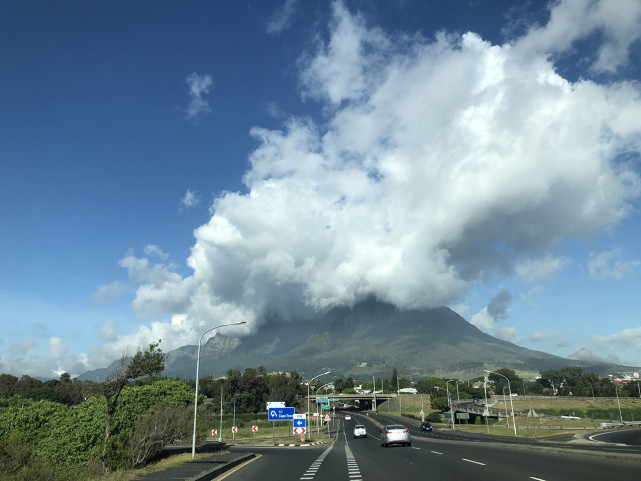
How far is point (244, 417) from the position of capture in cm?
13562

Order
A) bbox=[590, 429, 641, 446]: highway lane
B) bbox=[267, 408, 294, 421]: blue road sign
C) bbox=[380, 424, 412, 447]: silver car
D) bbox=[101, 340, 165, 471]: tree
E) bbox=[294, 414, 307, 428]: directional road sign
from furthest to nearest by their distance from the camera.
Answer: bbox=[267, 408, 294, 421]: blue road sign
bbox=[294, 414, 307, 428]: directional road sign
bbox=[590, 429, 641, 446]: highway lane
bbox=[380, 424, 412, 447]: silver car
bbox=[101, 340, 165, 471]: tree

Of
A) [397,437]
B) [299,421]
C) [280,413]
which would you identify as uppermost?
[280,413]

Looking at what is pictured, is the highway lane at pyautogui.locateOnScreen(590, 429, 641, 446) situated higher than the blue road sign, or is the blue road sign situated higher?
the blue road sign

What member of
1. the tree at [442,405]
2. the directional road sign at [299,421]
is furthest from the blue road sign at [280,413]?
the tree at [442,405]

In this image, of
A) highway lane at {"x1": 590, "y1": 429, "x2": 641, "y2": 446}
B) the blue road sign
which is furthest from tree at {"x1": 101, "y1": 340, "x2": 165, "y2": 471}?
highway lane at {"x1": 590, "y1": 429, "x2": 641, "y2": 446}

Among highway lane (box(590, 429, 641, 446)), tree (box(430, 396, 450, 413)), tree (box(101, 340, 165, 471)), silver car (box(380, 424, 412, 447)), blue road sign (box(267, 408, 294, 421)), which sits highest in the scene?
tree (box(101, 340, 165, 471))

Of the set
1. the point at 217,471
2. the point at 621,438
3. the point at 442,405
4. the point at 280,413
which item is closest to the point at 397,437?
the point at 280,413

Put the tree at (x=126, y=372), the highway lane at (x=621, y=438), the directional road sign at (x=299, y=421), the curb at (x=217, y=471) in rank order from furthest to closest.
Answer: the directional road sign at (x=299, y=421) → the highway lane at (x=621, y=438) → the tree at (x=126, y=372) → the curb at (x=217, y=471)

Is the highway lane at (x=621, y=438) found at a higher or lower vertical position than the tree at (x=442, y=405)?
higher

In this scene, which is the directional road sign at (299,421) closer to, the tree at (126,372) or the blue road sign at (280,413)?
the blue road sign at (280,413)

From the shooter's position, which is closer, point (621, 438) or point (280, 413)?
point (621, 438)

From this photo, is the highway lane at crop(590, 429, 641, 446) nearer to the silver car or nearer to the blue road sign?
the silver car

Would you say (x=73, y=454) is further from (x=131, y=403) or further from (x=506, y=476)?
(x=506, y=476)

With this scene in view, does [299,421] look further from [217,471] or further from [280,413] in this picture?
[217,471]
